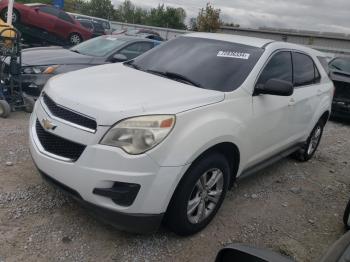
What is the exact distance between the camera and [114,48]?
803 cm

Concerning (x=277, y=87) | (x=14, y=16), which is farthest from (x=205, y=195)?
(x=14, y=16)

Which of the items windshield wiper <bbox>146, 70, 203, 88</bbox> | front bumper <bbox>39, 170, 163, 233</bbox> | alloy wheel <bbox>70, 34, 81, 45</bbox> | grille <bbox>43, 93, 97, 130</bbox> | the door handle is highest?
windshield wiper <bbox>146, 70, 203, 88</bbox>

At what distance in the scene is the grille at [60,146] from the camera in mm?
3068

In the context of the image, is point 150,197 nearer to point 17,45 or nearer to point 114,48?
point 17,45

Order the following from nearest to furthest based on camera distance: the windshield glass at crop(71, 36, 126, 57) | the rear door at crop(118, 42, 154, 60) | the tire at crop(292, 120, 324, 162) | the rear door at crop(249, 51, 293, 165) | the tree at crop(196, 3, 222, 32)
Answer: the rear door at crop(249, 51, 293, 165) < the tire at crop(292, 120, 324, 162) < the windshield glass at crop(71, 36, 126, 57) < the rear door at crop(118, 42, 154, 60) < the tree at crop(196, 3, 222, 32)

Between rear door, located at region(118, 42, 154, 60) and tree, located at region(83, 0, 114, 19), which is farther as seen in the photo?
tree, located at region(83, 0, 114, 19)

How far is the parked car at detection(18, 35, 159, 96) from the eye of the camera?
7043mm

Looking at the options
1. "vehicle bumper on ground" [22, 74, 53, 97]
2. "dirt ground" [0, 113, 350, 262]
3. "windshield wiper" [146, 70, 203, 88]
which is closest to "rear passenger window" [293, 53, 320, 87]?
"dirt ground" [0, 113, 350, 262]

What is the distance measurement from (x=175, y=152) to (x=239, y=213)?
1.51m

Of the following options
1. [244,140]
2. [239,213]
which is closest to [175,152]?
A: [244,140]

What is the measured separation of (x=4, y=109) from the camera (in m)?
6.29

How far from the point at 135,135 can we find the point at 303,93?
291 cm

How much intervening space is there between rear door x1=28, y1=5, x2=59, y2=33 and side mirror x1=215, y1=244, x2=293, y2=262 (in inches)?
580

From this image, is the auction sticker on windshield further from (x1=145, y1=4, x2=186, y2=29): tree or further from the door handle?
(x1=145, y1=4, x2=186, y2=29): tree
